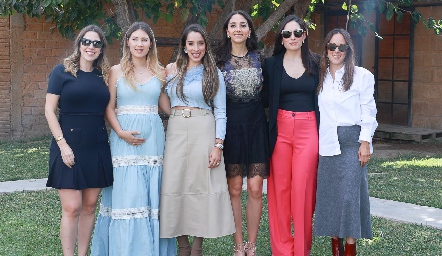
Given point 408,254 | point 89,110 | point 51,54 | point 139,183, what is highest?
point 51,54

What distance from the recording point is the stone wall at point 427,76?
13.6 metres

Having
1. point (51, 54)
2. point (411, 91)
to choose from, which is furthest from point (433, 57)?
point (51, 54)

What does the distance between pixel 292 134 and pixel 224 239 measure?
4.70 feet

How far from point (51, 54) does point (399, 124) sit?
6903mm

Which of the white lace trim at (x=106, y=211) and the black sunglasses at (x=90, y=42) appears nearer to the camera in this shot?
the black sunglasses at (x=90, y=42)

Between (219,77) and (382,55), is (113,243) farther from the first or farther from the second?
(382,55)

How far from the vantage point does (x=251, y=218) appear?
17.9ft

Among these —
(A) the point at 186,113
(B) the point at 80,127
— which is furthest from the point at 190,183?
(B) the point at 80,127

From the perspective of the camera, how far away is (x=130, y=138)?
494 centimetres

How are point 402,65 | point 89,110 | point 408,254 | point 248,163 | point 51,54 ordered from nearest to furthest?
1. point 89,110
2. point 248,163
3. point 408,254
4. point 51,54
5. point 402,65

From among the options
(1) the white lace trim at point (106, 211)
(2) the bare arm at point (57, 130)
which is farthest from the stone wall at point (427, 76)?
(2) the bare arm at point (57, 130)

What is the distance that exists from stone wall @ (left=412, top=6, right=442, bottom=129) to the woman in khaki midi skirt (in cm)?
941

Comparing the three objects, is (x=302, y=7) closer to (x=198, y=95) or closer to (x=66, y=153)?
(x=198, y=95)

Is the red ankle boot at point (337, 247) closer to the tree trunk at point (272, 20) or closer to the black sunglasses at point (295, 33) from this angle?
the black sunglasses at point (295, 33)
